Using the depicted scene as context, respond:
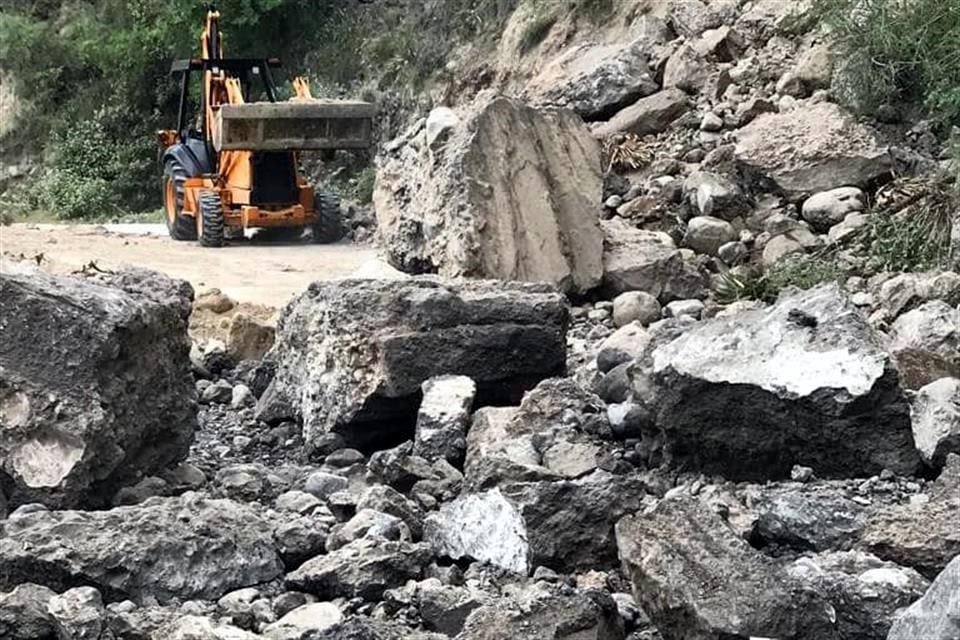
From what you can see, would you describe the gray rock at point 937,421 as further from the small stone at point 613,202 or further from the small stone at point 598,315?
the small stone at point 613,202

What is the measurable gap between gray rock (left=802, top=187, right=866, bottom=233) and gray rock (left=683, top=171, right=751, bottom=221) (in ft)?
1.36

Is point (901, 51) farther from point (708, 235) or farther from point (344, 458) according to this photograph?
point (344, 458)

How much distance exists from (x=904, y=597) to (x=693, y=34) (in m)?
9.40

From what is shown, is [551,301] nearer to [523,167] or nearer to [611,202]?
[523,167]

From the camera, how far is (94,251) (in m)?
13.2

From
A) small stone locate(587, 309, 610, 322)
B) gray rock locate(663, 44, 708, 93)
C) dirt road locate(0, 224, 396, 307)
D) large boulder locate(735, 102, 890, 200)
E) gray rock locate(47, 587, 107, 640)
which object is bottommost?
dirt road locate(0, 224, 396, 307)

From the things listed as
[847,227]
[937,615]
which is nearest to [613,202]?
[847,227]

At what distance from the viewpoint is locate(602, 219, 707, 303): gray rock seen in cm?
795

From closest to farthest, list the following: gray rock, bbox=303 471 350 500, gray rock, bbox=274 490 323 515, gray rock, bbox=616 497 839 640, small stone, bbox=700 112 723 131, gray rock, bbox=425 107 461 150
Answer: gray rock, bbox=616 497 839 640, gray rock, bbox=274 490 323 515, gray rock, bbox=303 471 350 500, gray rock, bbox=425 107 461 150, small stone, bbox=700 112 723 131

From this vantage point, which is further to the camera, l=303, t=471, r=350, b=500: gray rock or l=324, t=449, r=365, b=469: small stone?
l=324, t=449, r=365, b=469: small stone

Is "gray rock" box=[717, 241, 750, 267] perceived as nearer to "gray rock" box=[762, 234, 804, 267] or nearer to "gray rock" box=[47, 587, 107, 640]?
"gray rock" box=[762, 234, 804, 267]

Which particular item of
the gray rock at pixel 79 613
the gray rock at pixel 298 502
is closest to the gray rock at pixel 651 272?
the gray rock at pixel 298 502

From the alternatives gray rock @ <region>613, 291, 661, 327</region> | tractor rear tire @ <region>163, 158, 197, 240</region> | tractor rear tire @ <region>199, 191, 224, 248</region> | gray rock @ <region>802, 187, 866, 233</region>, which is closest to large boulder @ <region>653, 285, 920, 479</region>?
gray rock @ <region>613, 291, 661, 327</region>

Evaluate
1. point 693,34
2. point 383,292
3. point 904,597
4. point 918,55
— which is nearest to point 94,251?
point 693,34
